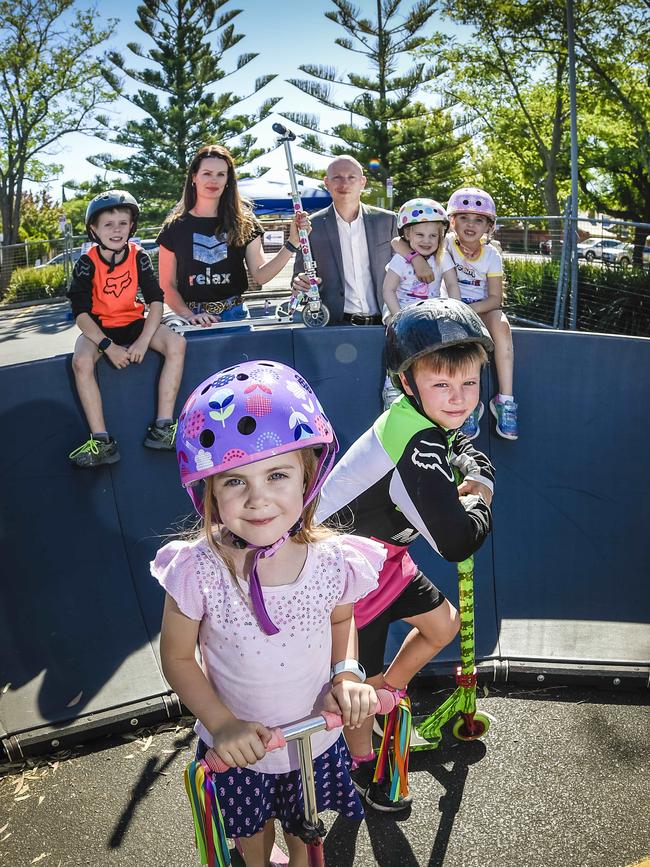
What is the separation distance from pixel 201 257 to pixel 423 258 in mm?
1694

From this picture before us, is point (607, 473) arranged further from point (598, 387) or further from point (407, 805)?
point (407, 805)

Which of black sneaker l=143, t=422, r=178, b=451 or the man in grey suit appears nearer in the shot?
black sneaker l=143, t=422, r=178, b=451

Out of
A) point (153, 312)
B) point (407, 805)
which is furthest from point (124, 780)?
point (153, 312)

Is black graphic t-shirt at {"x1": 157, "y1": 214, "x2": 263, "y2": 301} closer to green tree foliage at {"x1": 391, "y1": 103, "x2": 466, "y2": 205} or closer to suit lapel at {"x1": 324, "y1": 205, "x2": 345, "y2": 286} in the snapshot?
suit lapel at {"x1": 324, "y1": 205, "x2": 345, "y2": 286}

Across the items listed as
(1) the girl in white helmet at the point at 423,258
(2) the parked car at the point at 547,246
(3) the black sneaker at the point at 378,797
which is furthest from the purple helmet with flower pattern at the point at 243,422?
(2) the parked car at the point at 547,246

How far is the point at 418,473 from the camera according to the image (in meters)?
2.74

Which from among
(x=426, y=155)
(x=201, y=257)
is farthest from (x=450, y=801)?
(x=426, y=155)

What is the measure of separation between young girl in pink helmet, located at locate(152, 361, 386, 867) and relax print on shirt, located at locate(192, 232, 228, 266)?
3922 millimetres

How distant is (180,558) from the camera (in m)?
2.16

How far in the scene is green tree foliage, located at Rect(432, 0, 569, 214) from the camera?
2234 cm

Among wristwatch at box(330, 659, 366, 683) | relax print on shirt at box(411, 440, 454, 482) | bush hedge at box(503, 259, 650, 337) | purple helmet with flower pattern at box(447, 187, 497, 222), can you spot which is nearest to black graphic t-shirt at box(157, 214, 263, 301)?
purple helmet with flower pattern at box(447, 187, 497, 222)

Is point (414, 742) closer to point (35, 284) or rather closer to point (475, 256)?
point (475, 256)

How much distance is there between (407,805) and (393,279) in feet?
12.6

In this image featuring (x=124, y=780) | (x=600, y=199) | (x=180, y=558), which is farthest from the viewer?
(x=600, y=199)
